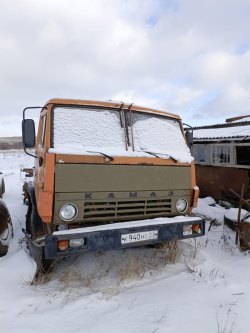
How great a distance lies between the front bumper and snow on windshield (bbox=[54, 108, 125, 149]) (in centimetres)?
113

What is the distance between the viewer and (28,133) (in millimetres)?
4473

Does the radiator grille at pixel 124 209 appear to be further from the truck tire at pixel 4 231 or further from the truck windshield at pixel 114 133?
the truck tire at pixel 4 231

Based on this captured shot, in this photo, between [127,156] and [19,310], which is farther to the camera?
[127,156]

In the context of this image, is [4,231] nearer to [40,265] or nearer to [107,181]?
[40,265]

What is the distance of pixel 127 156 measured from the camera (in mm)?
4348

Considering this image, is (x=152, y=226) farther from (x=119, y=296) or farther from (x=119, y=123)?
(x=119, y=123)

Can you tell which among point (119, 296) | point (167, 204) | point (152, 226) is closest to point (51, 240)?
point (119, 296)

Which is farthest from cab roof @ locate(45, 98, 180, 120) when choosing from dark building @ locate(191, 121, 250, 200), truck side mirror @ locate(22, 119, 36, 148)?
dark building @ locate(191, 121, 250, 200)

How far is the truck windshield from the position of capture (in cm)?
432

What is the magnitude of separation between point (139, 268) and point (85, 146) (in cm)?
192

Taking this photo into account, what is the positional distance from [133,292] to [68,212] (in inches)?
51.0

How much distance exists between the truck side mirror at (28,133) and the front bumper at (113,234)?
4.56 ft

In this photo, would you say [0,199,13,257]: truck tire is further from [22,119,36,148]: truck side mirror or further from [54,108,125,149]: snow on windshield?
[54,108,125,149]: snow on windshield


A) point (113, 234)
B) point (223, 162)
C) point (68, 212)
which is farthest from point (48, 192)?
point (223, 162)
